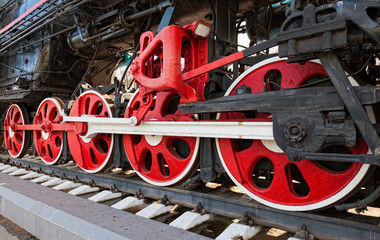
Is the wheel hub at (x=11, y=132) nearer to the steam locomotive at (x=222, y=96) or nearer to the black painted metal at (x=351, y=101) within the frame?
the steam locomotive at (x=222, y=96)

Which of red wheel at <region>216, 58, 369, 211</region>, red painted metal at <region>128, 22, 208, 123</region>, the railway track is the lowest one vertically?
the railway track

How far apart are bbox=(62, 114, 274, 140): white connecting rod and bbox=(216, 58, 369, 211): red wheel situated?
0.17m

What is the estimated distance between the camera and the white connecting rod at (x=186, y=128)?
1.65 metres

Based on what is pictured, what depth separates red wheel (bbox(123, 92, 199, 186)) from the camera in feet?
7.20

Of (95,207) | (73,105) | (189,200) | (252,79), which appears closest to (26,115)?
(73,105)

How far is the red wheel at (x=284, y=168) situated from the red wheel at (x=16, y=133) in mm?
3655

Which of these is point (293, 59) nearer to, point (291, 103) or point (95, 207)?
point (291, 103)

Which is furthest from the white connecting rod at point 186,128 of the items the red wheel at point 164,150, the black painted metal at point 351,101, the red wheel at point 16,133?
the red wheel at point 16,133

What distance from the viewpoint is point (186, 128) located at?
199 cm

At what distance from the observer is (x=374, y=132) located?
1.21 m

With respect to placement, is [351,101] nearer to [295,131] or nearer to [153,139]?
[295,131]

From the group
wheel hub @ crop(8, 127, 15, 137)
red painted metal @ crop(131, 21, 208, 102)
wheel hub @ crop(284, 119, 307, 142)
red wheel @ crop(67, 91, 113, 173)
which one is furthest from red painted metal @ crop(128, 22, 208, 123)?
wheel hub @ crop(8, 127, 15, 137)

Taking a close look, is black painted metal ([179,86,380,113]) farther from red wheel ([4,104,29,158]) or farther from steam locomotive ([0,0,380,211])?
red wheel ([4,104,29,158])

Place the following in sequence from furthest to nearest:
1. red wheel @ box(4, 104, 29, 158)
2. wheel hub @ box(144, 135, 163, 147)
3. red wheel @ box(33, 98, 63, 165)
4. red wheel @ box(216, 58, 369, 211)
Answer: red wheel @ box(4, 104, 29, 158), red wheel @ box(33, 98, 63, 165), wheel hub @ box(144, 135, 163, 147), red wheel @ box(216, 58, 369, 211)
